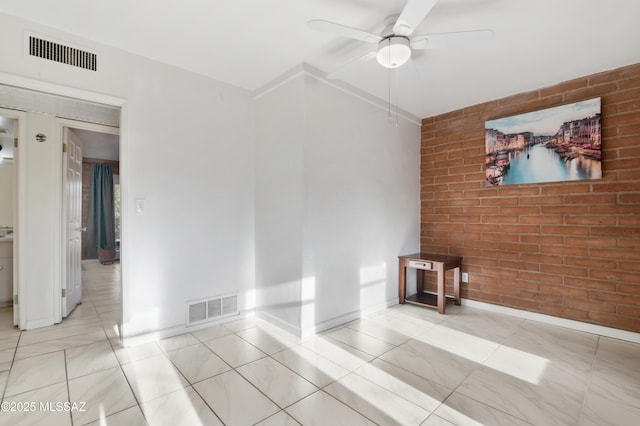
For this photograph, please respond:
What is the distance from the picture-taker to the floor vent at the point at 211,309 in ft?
9.48


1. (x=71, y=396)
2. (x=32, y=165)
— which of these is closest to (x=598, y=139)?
(x=71, y=396)

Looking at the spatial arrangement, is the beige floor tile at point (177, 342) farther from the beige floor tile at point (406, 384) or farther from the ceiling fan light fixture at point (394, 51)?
the ceiling fan light fixture at point (394, 51)

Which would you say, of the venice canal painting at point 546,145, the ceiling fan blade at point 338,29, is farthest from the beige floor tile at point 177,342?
the venice canal painting at point 546,145

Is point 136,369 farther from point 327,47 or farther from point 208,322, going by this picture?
point 327,47

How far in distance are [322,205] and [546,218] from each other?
7.98 feet

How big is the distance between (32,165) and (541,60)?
498 centimetres

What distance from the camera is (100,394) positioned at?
1868mm

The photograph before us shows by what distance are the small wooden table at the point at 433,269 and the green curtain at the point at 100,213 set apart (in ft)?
23.1

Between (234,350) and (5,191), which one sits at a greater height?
(5,191)

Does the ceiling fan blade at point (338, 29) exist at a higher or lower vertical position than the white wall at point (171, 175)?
higher

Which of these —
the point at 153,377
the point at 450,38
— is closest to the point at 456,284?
the point at 450,38

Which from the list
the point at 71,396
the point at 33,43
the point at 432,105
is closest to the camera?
the point at 71,396

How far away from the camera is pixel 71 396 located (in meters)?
1.85

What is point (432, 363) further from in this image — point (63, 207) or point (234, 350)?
point (63, 207)
